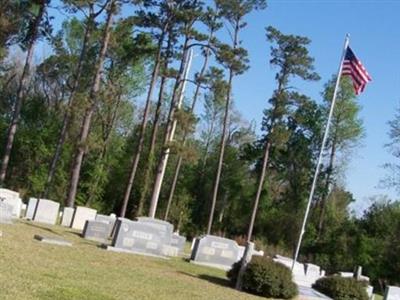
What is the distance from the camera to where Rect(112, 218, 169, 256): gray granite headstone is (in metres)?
19.6

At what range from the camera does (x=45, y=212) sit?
25141 millimetres

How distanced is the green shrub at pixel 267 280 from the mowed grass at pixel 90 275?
699 mm

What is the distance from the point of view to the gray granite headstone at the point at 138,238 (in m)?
19.6

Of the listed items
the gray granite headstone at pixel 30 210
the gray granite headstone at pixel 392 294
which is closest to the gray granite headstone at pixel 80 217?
the gray granite headstone at pixel 30 210

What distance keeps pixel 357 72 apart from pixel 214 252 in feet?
26.6

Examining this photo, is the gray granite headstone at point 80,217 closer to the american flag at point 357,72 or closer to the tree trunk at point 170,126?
the tree trunk at point 170,126

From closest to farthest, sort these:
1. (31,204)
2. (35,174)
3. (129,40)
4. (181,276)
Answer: (181,276) < (31,204) < (129,40) < (35,174)

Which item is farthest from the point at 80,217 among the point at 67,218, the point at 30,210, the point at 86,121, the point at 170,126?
the point at 170,126

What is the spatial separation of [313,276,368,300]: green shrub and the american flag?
6.81 metres

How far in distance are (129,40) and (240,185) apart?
22507 millimetres

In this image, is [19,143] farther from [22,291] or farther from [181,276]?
[22,291]

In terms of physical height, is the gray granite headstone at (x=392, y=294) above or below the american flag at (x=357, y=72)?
below

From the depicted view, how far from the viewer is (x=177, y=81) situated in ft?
113

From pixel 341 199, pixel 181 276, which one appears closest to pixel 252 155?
pixel 341 199
